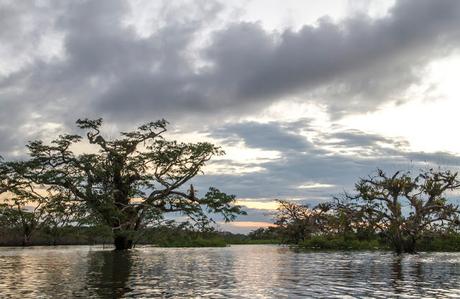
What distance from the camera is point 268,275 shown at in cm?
2817

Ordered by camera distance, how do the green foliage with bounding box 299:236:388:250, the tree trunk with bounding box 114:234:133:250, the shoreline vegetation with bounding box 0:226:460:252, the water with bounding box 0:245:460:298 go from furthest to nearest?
the green foliage with bounding box 299:236:388:250 < the tree trunk with bounding box 114:234:133:250 < the shoreline vegetation with bounding box 0:226:460:252 < the water with bounding box 0:245:460:298

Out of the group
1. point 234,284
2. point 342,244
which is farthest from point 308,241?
point 234,284

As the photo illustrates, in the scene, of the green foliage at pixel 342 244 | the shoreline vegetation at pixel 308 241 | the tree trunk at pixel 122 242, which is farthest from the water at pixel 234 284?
the green foliage at pixel 342 244

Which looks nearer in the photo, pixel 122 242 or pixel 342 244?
pixel 122 242

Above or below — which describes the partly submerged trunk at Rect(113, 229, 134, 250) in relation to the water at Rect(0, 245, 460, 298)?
above

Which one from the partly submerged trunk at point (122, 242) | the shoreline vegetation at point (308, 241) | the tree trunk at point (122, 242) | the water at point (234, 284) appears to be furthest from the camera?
the tree trunk at point (122, 242)

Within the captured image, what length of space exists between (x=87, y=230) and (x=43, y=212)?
7.82 m

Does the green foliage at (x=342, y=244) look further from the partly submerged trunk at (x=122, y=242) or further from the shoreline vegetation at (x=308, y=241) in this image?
the partly submerged trunk at (x=122, y=242)

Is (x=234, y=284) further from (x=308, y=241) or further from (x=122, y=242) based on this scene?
(x=308, y=241)

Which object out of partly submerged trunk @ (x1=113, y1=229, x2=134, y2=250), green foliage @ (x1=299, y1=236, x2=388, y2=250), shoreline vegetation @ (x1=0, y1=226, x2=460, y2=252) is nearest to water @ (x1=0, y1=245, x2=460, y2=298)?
shoreline vegetation @ (x1=0, y1=226, x2=460, y2=252)

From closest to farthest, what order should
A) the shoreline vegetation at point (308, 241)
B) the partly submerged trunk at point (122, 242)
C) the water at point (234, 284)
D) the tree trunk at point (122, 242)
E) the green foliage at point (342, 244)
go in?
the water at point (234, 284) < the shoreline vegetation at point (308, 241) < the partly submerged trunk at point (122, 242) < the tree trunk at point (122, 242) < the green foliage at point (342, 244)

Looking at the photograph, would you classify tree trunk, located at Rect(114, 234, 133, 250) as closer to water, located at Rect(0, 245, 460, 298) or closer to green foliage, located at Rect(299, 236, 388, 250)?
green foliage, located at Rect(299, 236, 388, 250)

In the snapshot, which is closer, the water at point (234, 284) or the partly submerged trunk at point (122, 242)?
the water at point (234, 284)

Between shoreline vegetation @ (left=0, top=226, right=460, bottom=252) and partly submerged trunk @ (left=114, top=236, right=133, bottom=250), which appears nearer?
shoreline vegetation @ (left=0, top=226, right=460, bottom=252)
